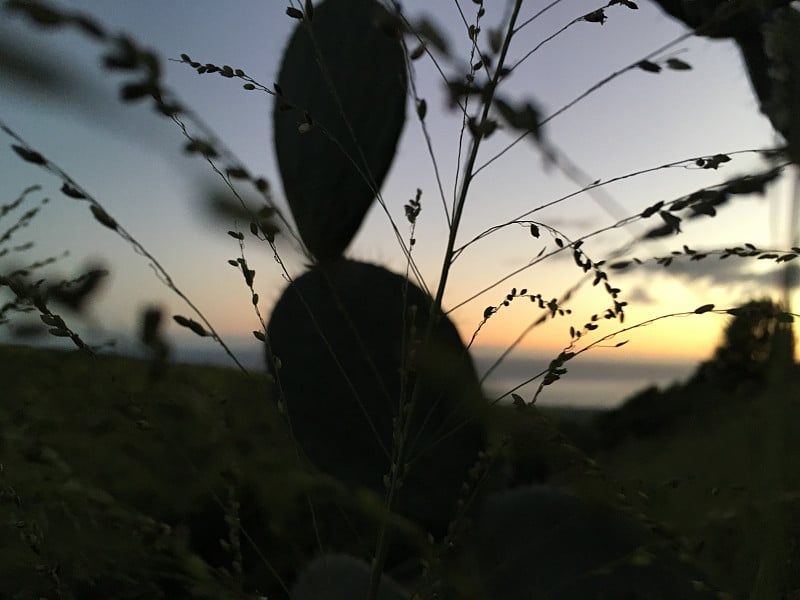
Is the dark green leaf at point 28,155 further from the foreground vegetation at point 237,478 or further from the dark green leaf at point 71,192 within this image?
the foreground vegetation at point 237,478

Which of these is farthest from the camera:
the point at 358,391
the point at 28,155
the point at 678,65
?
the point at 358,391

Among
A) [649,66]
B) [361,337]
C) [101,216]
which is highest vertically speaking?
[649,66]

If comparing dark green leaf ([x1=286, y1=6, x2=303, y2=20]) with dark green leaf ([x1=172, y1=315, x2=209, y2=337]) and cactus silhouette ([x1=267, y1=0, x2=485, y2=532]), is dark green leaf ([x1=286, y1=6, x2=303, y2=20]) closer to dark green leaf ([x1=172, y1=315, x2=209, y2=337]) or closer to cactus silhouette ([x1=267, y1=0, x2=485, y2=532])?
dark green leaf ([x1=172, y1=315, x2=209, y2=337])

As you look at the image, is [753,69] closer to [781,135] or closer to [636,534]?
[781,135]

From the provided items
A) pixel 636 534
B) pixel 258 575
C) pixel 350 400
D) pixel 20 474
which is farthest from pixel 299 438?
pixel 636 534

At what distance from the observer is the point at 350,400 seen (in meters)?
1.33

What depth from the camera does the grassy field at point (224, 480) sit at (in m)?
0.40

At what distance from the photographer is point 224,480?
56cm

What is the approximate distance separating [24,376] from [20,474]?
12.0 inches

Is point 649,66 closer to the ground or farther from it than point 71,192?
farther from it

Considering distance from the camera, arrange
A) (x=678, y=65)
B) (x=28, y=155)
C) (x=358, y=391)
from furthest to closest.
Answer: (x=358, y=391)
(x=678, y=65)
(x=28, y=155)

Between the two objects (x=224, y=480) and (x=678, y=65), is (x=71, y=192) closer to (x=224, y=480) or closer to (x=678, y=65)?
(x=224, y=480)

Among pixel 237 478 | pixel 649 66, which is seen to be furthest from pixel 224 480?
pixel 649 66

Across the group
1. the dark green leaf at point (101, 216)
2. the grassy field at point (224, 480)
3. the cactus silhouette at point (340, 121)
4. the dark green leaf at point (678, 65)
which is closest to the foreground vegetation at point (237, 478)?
the grassy field at point (224, 480)
